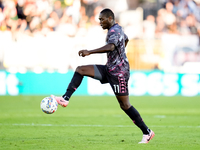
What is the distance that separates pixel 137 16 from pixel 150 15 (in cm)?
72

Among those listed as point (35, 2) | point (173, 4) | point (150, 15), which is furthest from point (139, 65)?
point (35, 2)

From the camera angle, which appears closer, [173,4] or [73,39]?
[73,39]

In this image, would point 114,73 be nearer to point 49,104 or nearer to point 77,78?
point 77,78

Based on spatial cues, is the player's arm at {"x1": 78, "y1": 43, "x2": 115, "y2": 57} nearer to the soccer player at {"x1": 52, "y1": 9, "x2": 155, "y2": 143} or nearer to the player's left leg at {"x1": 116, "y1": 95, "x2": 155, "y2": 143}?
the soccer player at {"x1": 52, "y1": 9, "x2": 155, "y2": 143}

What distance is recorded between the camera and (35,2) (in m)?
20.8

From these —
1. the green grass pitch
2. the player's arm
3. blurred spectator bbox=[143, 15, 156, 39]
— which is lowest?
the green grass pitch

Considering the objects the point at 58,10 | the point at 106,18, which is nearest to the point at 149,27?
the point at 58,10

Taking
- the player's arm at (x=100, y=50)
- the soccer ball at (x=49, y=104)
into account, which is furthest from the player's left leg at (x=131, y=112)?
the soccer ball at (x=49, y=104)

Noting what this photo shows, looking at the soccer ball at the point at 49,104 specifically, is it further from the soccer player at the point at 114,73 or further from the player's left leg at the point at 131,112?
the player's left leg at the point at 131,112

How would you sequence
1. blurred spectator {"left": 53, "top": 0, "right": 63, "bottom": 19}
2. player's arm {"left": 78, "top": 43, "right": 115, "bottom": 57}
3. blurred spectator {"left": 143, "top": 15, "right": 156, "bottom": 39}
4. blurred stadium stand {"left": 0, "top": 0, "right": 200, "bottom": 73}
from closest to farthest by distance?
player's arm {"left": 78, "top": 43, "right": 115, "bottom": 57} → blurred stadium stand {"left": 0, "top": 0, "right": 200, "bottom": 73} → blurred spectator {"left": 143, "top": 15, "right": 156, "bottom": 39} → blurred spectator {"left": 53, "top": 0, "right": 63, "bottom": 19}

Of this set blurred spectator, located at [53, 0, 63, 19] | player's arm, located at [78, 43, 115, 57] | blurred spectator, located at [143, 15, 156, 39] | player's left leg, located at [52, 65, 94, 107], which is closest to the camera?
player's arm, located at [78, 43, 115, 57]

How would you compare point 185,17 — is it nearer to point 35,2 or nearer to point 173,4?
point 173,4

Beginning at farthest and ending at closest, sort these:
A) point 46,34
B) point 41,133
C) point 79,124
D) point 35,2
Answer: point 35,2, point 46,34, point 79,124, point 41,133

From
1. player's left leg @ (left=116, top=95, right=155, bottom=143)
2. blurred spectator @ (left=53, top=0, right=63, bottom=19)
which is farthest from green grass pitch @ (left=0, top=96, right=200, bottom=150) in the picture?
blurred spectator @ (left=53, top=0, right=63, bottom=19)
